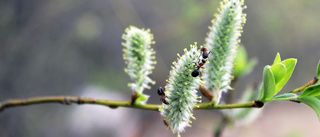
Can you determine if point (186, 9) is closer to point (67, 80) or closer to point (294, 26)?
point (67, 80)

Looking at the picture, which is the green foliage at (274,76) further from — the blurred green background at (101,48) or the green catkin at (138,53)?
the blurred green background at (101,48)

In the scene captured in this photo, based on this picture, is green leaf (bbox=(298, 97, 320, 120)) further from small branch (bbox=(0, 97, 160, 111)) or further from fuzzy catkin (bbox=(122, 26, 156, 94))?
fuzzy catkin (bbox=(122, 26, 156, 94))

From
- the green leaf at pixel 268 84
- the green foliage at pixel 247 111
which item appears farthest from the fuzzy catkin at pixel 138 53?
the green foliage at pixel 247 111

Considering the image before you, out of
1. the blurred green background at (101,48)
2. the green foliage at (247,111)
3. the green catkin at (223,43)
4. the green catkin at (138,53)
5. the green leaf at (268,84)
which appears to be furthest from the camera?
the blurred green background at (101,48)

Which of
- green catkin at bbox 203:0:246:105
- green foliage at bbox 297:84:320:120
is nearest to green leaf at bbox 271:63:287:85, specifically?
green foliage at bbox 297:84:320:120

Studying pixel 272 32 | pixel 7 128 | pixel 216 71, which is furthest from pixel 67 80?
pixel 272 32

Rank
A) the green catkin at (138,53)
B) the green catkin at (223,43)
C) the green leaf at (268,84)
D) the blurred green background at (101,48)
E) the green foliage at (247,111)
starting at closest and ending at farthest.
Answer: the green leaf at (268,84), the green catkin at (223,43), the green catkin at (138,53), the green foliage at (247,111), the blurred green background at (101,48)
